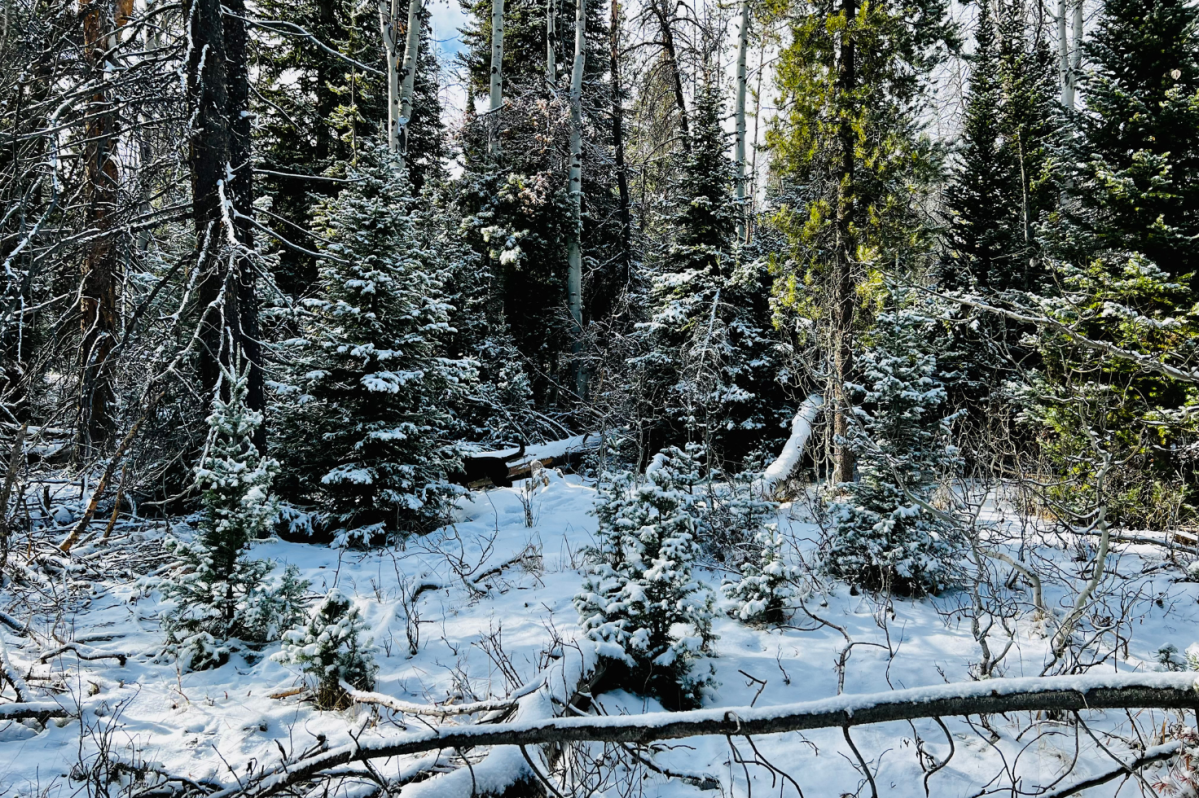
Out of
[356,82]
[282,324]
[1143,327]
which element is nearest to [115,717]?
[282,324]

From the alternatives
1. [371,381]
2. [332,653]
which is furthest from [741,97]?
[332,653]

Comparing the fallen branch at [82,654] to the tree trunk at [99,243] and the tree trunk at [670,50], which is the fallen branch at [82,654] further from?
the tree trunk at [670,50]

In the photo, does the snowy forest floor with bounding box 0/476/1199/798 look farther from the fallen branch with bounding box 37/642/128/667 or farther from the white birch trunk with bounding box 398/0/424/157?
the white birch trunk with bounding box 398/0/424/157

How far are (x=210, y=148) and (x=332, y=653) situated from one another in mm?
4892

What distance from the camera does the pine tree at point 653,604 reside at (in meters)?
4.00

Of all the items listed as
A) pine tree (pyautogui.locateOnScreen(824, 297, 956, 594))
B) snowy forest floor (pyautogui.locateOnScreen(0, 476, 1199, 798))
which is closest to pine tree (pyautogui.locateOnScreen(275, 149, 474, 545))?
snowy forest floor (pyautogui.locateOnScreen(0, 476, 1199, 798))

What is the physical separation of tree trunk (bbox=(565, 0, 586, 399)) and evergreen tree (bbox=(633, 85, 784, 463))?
2.82 metres

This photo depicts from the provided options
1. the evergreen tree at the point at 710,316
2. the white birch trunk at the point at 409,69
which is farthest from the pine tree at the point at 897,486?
the white birch trunk at the point at 409,69

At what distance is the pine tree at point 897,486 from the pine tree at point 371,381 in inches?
184

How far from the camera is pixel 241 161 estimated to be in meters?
6.25

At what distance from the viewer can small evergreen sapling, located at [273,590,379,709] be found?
3775 millimetres

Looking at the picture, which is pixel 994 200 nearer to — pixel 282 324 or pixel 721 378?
pixel 721 378

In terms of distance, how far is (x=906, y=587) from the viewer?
609 centimetres

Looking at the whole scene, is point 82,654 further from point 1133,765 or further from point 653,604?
point 1133,765
